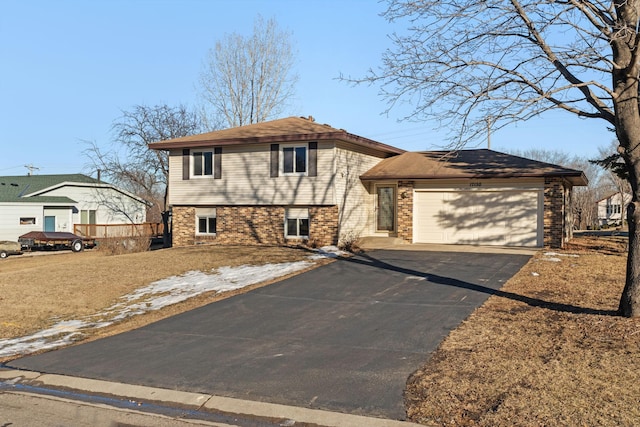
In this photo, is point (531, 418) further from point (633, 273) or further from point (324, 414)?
point (633, 273)

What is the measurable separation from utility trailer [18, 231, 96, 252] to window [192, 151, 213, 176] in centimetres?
1251

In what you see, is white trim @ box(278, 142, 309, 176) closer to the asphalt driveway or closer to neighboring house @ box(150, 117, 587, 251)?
neighboring house @ box(150, 117, 587, 251)

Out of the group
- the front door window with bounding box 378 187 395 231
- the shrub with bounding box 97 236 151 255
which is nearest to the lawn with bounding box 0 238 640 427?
the front door window with bounding box 378 187 395 231

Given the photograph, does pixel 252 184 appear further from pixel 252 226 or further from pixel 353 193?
pixel 353 193

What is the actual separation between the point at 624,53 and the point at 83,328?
10470mm

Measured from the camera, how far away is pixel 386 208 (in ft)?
77.5

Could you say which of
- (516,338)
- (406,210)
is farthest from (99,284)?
(406,210)

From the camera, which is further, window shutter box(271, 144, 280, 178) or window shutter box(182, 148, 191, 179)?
window shutter box(182, 148, 191, 179)

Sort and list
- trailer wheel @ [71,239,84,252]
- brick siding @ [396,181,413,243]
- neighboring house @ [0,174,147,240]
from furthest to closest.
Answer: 1. neighboring house @ [0,174,147,240]
2. trailer wheel @ [71,239,84,252]
3. brick siding @ [396,181,413,243]

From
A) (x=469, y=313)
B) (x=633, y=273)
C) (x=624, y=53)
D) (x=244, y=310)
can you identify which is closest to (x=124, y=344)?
(x=244, y=310)

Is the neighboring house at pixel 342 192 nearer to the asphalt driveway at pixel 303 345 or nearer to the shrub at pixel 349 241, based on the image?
the shrub at pixel 349 241

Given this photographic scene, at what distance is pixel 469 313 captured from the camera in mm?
9742

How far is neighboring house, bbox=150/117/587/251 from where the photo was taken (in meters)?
20.5

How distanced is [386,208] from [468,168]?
3.85 meters
